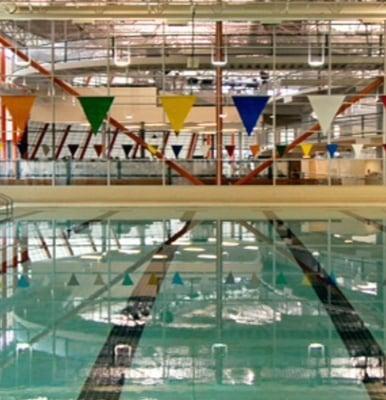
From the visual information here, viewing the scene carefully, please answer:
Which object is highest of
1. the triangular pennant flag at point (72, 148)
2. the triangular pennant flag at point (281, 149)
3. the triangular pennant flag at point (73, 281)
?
the triangular pennant flag at point (72, 148)

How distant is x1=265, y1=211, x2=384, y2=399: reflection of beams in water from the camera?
3.74 m

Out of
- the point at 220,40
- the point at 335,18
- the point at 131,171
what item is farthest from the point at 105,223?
the point at 220,40

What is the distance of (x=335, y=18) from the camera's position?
1270 centimetres

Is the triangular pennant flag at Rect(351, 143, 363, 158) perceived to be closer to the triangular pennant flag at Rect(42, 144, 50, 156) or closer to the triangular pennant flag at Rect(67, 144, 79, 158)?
the triangular pennant flag at Rect(67, 144, 79, 158)

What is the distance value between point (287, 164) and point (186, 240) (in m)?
8.38

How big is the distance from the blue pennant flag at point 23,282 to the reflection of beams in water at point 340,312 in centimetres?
256

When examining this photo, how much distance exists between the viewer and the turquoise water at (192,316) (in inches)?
125

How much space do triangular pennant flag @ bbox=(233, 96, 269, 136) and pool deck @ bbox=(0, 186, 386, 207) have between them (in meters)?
2.34

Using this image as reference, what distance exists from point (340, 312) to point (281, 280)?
1.38m

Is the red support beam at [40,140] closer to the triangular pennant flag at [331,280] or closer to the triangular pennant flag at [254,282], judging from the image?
the triangular pennant flag at [254,282]

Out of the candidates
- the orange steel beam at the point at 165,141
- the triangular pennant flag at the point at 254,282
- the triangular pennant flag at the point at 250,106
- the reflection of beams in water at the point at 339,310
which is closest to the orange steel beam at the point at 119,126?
the orange steel beam at the point at 165,141

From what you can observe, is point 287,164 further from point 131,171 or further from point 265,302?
point 265,302

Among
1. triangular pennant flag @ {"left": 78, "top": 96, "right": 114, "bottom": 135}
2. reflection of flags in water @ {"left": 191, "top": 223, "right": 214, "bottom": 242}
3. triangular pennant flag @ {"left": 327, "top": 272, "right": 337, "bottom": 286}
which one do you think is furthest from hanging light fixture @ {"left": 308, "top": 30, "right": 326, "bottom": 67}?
triangular pennant flag @ {"left": 327, "top": 272, "right": 337, "bottom": 286}

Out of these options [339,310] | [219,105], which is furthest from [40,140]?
[339,310]
